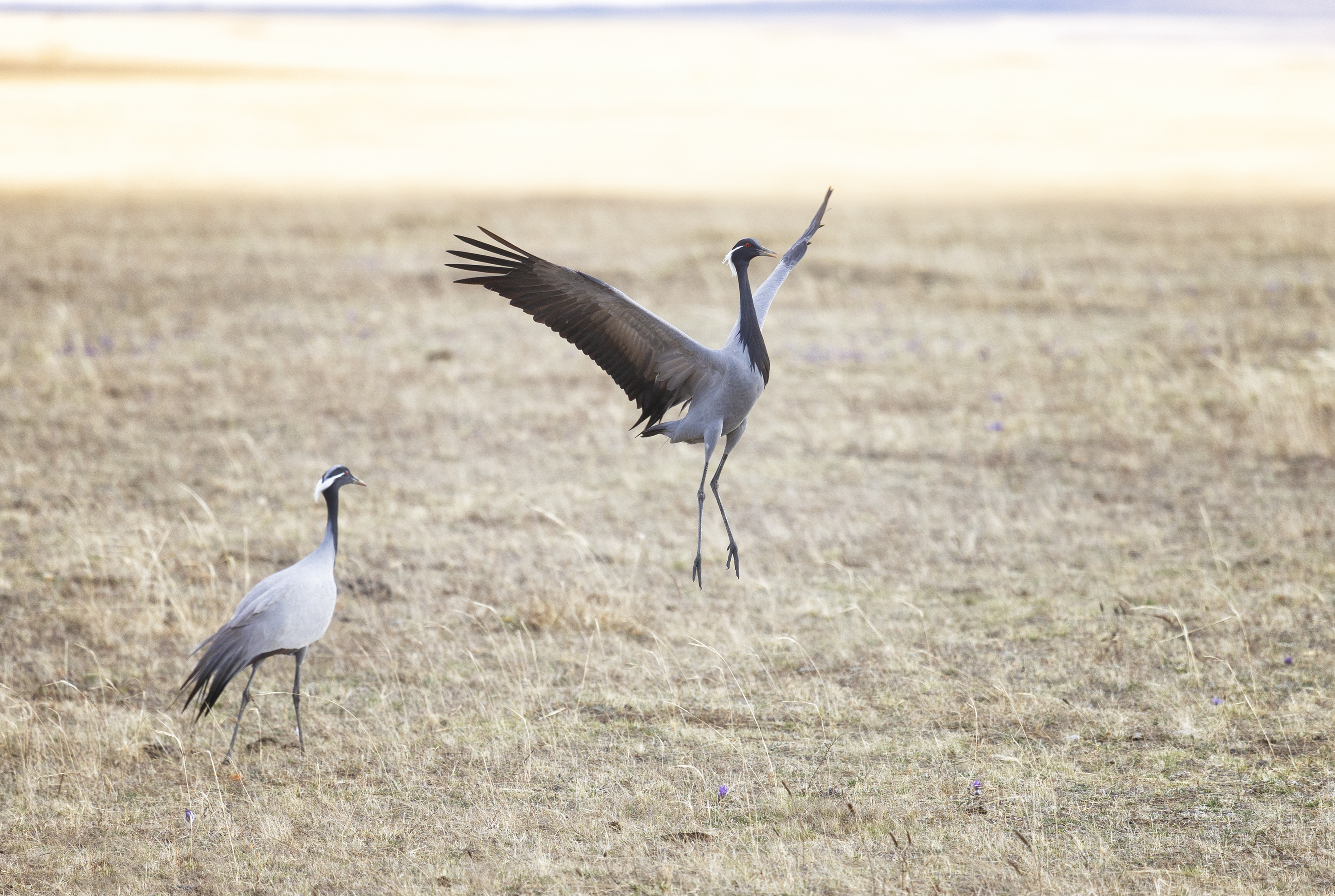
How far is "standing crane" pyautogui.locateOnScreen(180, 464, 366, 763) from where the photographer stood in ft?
→ 18.7

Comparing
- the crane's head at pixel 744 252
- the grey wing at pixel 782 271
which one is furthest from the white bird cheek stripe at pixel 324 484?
the crane's head at pixel 744 252

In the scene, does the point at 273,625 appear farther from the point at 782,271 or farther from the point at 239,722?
the point at 782,271

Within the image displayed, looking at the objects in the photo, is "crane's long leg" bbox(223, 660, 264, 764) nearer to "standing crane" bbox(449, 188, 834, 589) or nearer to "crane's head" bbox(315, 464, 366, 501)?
"crane's head" bbox(315, 464, 366, 501)

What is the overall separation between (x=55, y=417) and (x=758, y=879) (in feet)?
33.9

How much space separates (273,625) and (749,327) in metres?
2.67

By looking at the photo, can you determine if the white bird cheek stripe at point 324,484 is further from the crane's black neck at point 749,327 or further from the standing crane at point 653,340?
the crane's black neck at point 749,327

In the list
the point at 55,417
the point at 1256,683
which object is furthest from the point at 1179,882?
the point at 55,417

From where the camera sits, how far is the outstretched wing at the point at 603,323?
5.35 m

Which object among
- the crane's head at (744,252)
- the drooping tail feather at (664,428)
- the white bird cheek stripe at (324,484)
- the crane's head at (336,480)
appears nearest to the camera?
the crane's head at (744,252)

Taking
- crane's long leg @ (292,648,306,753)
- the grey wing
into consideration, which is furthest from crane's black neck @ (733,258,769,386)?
crane's long leg @ (292,648,306,753)

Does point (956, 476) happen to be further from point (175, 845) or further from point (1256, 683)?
point (175, 845)

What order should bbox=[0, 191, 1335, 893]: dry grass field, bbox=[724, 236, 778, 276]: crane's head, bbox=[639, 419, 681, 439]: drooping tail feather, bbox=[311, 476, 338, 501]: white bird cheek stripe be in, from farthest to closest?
bbox=[639, 419, 681, 439]: drooping tail feather, bbox=[311, 476, 338, 501]: white bird cheek stripe, bbox=[724, 236, 778, 276]: crane's head, bbox=[0, 191, 1335, 893]: dry grass field

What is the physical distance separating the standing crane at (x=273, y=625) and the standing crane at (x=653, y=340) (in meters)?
1.27

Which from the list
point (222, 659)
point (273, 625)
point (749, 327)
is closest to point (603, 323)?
point (749, 327)
